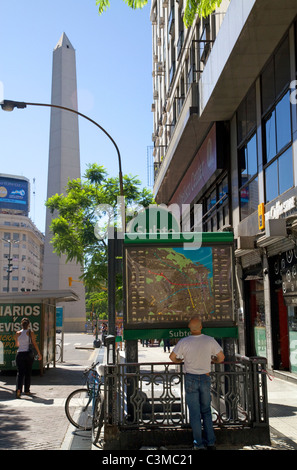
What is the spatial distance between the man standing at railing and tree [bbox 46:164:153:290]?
66.3 ft

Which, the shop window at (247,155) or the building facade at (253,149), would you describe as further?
the shop window at (247,155)

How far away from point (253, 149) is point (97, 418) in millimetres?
11439

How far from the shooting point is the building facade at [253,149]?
13.3 meters

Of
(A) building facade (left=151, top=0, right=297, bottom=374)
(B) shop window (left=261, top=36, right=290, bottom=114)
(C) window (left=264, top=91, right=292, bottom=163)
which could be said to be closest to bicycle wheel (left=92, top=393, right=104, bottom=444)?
(A) building facade (left=151, top=0, right=297, bottom=374)

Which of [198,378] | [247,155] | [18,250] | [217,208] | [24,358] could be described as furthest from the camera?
[18,250]

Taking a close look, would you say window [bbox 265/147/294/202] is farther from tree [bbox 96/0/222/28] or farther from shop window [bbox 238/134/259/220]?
tree [bbox 96/0/222/28]

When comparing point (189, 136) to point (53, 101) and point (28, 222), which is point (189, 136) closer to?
point (53, 101)

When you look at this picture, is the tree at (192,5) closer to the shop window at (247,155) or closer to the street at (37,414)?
the street at (37,414)

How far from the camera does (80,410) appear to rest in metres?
8.45

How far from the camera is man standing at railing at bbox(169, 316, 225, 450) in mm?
6441

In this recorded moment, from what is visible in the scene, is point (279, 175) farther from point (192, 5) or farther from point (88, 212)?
point (88, 212)

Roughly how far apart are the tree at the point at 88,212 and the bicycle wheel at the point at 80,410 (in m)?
18.2

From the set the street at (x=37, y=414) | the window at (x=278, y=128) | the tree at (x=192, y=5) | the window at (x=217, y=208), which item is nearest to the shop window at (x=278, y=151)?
the window at (x=278, y=128)

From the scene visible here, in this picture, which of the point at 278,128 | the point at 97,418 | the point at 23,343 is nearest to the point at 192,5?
the point at 97,418
